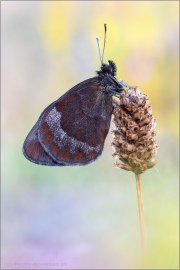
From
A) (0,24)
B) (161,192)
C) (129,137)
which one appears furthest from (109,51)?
(129,137)

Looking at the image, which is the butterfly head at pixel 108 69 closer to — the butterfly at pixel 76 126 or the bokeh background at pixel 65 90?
the butterfly at pixel 76 126

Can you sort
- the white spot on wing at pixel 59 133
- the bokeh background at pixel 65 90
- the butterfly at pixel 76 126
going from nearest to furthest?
the butterfly at pixel 76 126 → the white spot on wing at pixel 59 133 → the bokeh background at pixel 65 90

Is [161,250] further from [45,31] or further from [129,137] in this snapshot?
[45,31]

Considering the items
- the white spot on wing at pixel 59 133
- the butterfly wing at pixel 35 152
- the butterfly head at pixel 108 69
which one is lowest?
the butterfly wing at pixel 35 152

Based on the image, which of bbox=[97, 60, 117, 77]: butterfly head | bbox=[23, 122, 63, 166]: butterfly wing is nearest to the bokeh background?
bbox=[23, 122, 63, 166]: butterfly wing

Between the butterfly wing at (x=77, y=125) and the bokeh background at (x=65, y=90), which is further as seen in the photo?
the bokeh background at (x=65, y=90)

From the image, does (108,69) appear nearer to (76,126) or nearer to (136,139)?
(76,126)

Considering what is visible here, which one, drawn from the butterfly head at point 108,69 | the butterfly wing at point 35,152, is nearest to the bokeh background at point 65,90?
the butterfly wing at point 35,152

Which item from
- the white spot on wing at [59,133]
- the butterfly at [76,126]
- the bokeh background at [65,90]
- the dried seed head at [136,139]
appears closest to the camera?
the dried seed head at [136,139]
